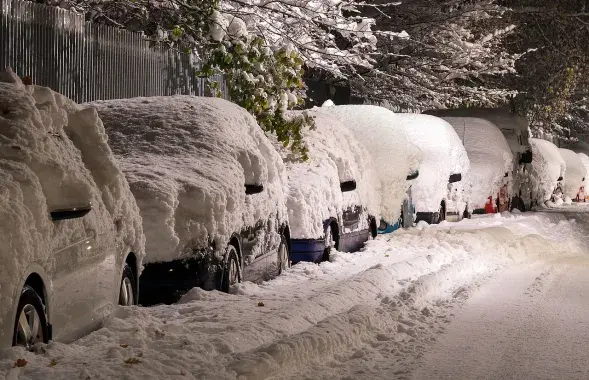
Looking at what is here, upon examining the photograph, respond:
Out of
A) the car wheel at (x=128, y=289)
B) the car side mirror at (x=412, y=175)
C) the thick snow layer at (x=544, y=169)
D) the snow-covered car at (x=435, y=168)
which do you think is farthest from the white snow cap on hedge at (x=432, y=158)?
the car wheel at (x=128, y=289)

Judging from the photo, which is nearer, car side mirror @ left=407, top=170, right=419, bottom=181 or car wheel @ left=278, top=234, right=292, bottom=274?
car wheel @ left=278, top=234, right=292, bottom=274

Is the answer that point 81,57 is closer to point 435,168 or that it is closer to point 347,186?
point 347,186

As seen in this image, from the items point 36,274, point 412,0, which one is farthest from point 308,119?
point 412,0

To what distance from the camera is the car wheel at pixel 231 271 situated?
10549mm

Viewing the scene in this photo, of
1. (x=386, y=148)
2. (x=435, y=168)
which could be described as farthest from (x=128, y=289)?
(x=435, y=168)

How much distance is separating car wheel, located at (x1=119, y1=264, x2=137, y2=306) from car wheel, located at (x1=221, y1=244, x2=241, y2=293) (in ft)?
5.13

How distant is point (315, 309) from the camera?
9.70m

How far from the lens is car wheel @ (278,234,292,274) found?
12859 millimetres

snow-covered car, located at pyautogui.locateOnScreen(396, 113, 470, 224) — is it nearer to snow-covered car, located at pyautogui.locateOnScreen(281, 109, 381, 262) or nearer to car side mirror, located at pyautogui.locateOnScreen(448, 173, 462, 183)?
car side mirror, located at pyautogui.locateOnScreen(448, 173, 462, 183)

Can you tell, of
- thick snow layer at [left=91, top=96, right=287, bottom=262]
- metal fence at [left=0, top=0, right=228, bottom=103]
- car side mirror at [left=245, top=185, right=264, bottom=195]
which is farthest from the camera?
metal fence at [left=0, top=0, right=228, bottom=103]

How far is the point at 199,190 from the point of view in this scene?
10.0 meters

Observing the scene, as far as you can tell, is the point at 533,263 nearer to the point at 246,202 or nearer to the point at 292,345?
the point at 246,202

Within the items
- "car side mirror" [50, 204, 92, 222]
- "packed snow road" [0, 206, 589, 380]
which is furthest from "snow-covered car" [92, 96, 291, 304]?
"car side mirror" [50, 204, 92, 222]

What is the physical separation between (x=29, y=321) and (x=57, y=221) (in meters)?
0.65
